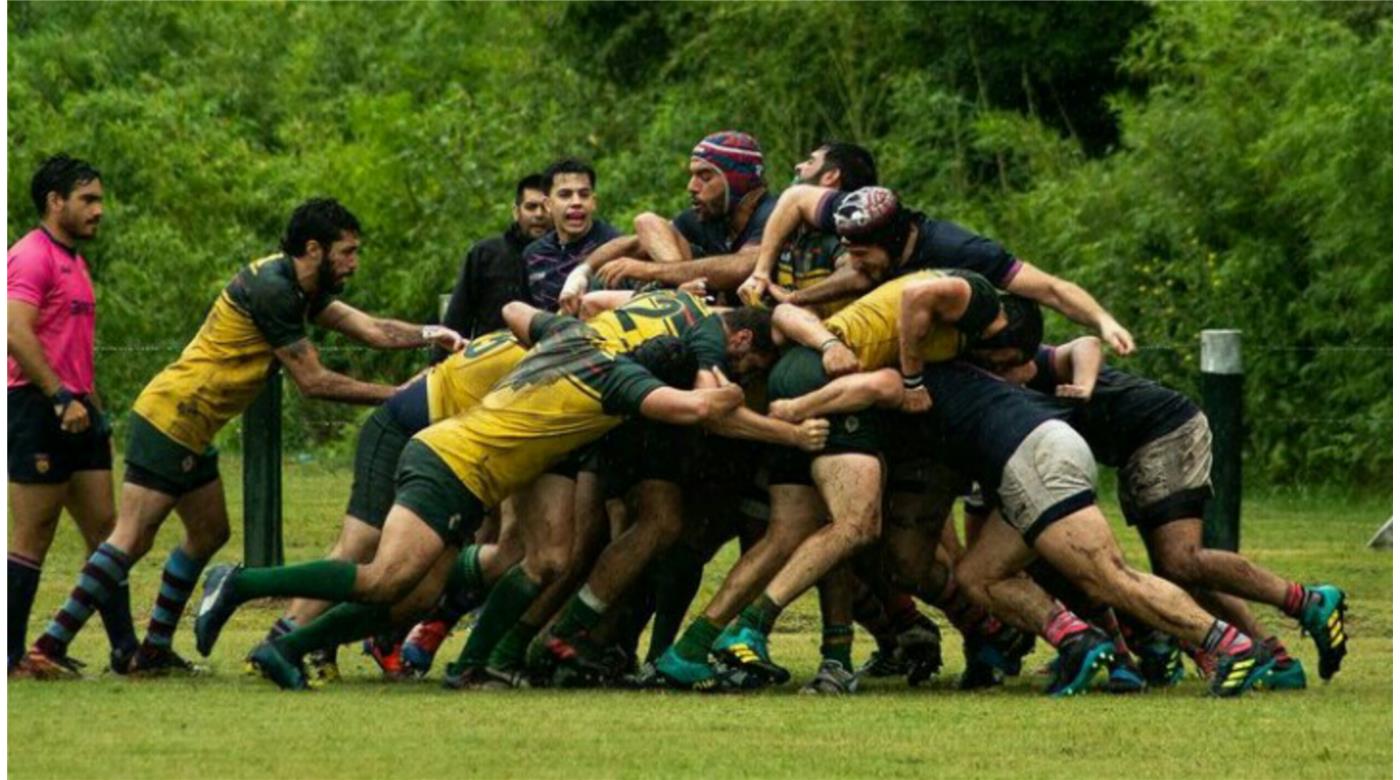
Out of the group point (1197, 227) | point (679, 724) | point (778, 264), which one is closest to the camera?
point (679, 724)

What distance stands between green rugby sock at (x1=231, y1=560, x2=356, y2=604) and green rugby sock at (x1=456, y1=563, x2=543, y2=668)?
0.67 metres

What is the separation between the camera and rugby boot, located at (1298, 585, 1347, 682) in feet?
43.2

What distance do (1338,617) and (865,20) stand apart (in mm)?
25278

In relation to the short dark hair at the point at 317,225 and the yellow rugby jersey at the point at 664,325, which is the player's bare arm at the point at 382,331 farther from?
the yellow rugby jersey at the point at 664,325

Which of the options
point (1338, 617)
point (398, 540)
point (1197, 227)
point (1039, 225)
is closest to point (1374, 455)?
point (1197, 227)

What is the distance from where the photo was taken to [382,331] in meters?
14.3

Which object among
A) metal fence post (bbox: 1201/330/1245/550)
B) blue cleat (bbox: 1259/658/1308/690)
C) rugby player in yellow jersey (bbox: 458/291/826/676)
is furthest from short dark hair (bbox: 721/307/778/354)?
metal fence post (bbox: 1201/330/1245/550)

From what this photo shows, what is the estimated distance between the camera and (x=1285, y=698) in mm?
12555

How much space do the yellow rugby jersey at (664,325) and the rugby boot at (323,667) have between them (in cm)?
165

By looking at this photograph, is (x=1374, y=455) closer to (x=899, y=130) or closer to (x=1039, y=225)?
(x=1039, y=225)

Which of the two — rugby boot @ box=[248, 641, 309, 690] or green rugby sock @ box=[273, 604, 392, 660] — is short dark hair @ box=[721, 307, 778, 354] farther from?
rugby boot @ box=[248, 641, 309, 690]

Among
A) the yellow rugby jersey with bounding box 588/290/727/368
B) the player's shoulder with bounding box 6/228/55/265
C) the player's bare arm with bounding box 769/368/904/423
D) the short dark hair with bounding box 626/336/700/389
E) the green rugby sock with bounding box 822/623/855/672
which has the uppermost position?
the player's shoulder with bounding box 6/228/55/265

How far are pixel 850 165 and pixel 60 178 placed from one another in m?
3.01

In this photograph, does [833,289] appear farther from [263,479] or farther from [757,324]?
[263,479]
